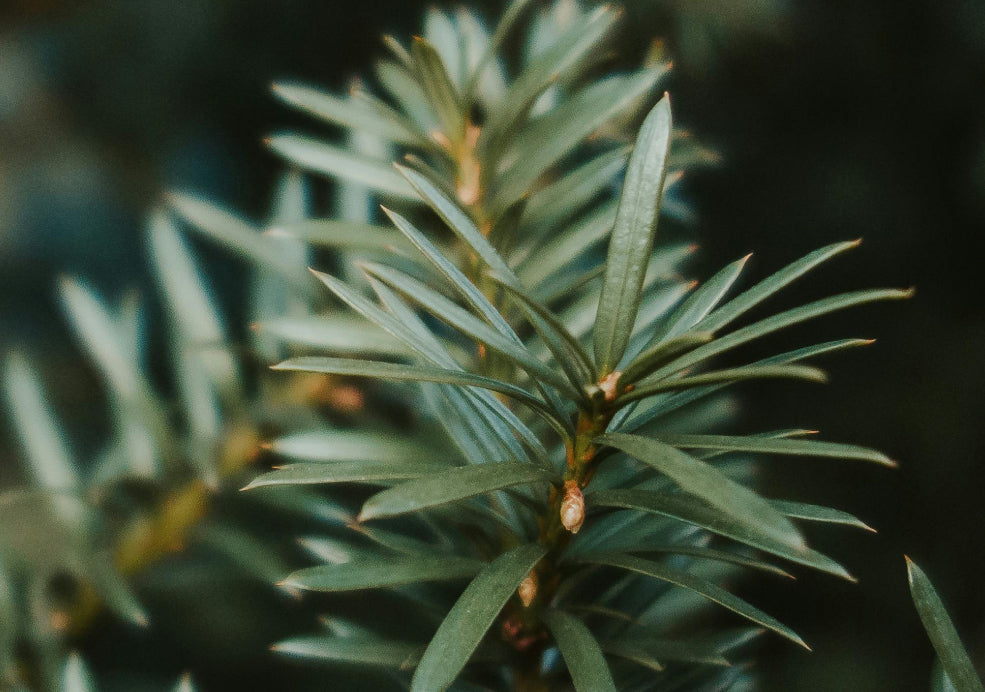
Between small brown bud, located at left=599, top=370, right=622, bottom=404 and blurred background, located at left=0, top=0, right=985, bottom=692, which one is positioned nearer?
small brown bud, located at left=599, top=370, right=622, bottom=404

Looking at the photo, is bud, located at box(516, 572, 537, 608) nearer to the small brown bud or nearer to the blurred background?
the small brown bud

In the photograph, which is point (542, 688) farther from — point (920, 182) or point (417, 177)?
point (920, 182)

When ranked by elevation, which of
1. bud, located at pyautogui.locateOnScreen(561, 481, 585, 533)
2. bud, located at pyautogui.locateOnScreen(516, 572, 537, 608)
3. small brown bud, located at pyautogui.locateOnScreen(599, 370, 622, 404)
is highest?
small brown bud, located at pyautogui.locateOnScreen(599, 370, 622, 404)

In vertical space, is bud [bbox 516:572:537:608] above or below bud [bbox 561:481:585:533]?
below

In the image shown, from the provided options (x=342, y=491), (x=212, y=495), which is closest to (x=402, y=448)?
(x=212, y=495)

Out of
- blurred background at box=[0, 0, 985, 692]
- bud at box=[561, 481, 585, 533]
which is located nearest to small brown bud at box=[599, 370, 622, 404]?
bud at box=[561, 481, 585, 533]

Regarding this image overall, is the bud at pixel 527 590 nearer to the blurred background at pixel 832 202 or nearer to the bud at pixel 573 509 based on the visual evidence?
the bud at pixel 573 509

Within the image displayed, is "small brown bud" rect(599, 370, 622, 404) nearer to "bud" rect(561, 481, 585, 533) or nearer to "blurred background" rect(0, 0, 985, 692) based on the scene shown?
"bud" rect(561, 481, 585, 533)
